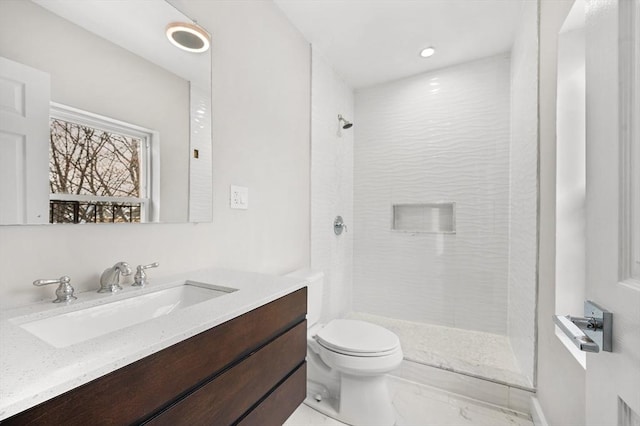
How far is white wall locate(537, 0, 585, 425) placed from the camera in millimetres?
1168

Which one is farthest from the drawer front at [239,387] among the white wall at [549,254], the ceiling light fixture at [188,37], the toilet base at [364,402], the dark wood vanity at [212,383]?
the ceiling light fixture at [188,37]

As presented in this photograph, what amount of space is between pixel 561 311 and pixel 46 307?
1784 mm

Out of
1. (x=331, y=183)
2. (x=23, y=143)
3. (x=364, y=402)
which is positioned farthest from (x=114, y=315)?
(x=331, y=183)

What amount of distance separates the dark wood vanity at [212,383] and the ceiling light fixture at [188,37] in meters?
1.12

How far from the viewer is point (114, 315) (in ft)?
2.79

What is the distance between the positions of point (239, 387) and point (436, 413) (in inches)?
53.4

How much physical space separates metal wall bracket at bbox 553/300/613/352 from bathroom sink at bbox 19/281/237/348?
2.95ft

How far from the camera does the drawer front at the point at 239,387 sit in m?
0.65

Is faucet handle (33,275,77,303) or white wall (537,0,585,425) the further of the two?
white wall (537,0,585,425)

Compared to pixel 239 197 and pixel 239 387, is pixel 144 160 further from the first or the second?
pixel 239 387

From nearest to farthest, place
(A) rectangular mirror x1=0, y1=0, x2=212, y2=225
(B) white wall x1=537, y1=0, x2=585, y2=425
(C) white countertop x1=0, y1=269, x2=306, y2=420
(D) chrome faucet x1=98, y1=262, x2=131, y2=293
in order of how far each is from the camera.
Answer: (C) white countertop x1=0, y1=269, x2=306, y2=420 < (A) rectangular mirror x1=0, y1=0, x2=212, y2=225 < (D) chrome faucet x1=98, y1=262, x2=131, y2=293 < (B) white wall x1=537, y1=0, x2=585, y2=425

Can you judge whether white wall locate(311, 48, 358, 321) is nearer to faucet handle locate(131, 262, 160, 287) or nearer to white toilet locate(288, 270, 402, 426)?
white toilet locate(288, 270, 402, 426)

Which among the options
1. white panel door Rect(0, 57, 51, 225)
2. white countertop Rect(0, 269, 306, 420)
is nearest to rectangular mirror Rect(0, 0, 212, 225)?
white panel door Rect(0, 57, 51, 225)

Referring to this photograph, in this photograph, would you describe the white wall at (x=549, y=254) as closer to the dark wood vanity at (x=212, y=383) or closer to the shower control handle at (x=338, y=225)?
the dark wood vanity at (x=212, y=383)
